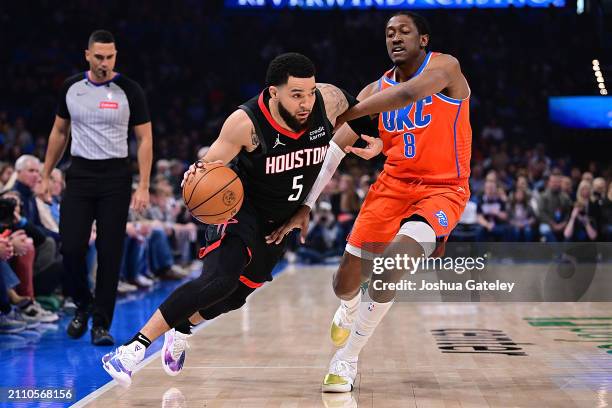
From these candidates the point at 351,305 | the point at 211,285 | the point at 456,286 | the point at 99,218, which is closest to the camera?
the point at 211,285

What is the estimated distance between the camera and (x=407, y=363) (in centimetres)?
531

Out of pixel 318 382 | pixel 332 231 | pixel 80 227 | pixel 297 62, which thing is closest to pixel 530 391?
pixel 318 382

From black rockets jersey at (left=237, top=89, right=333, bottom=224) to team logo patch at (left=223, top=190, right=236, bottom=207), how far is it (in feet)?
0.97

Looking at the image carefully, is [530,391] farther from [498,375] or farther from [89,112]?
[89,112]

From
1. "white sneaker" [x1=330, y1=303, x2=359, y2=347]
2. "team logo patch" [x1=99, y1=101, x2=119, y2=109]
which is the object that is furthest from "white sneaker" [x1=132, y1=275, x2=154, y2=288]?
"white sneaker" [x1=330, y1=303, x2=359, y2=347]

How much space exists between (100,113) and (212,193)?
2.29 m

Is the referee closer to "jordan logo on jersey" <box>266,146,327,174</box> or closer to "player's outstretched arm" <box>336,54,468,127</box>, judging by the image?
"jordan logo on jersey" <box>266,146,327,174</box>

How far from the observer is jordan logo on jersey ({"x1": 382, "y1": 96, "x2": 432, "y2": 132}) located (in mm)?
4801

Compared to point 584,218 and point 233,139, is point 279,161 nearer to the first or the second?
point 233,139

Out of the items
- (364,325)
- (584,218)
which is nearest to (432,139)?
(364,325)

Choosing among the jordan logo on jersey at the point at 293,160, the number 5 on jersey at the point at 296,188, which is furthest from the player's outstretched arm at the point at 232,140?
the number 5 on jersey at the point at 296,188

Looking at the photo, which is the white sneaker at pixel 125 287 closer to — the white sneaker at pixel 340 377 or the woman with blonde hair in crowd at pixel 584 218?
the white sneaker at pixel 340 377

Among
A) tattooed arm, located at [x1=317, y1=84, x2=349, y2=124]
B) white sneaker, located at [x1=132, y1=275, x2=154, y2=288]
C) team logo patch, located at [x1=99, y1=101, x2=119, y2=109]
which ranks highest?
tattooed arm, located at [x1=317, y1=84, x2=349, y2=124]

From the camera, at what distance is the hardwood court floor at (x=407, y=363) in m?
4.28
